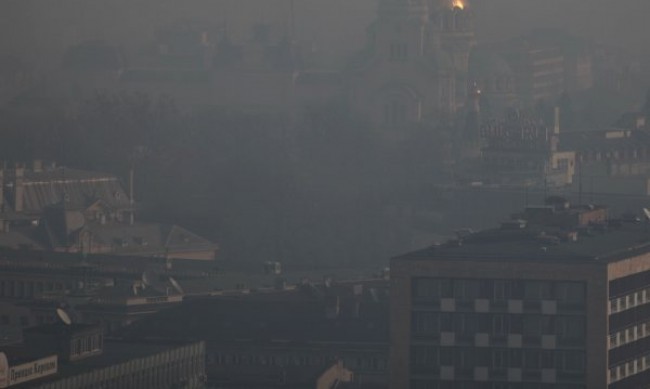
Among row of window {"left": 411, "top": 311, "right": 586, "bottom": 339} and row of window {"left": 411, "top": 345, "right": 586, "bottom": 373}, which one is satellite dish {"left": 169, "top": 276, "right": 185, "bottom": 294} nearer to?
row of window {"left": 411, "top": 311, "right": 586, "bottom": 339}

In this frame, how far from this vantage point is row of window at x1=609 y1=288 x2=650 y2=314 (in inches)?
3022

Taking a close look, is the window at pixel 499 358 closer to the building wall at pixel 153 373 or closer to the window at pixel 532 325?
the window at pixel 532 325

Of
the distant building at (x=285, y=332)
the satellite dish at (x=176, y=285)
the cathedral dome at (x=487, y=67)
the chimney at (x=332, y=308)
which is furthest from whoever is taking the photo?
the cathedral dome at (x=487, y=67)

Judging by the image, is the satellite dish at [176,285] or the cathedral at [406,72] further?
the cathedral at [406,72]

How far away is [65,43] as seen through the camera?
586ft

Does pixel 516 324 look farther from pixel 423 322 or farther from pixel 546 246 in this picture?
pixel 546 246

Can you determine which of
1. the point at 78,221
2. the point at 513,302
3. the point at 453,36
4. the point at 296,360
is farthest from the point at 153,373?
the point at 453,36

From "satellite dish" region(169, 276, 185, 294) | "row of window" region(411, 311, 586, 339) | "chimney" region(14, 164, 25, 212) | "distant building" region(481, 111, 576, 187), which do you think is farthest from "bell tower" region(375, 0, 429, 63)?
"row of window" region(411, 311, 586, 339)

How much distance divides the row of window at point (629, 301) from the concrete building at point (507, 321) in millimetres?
35

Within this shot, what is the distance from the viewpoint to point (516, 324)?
75.9 m

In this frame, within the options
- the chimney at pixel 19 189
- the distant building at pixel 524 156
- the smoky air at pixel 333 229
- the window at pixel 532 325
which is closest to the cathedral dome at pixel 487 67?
the smoky air at pixel 333 229

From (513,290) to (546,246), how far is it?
2995 millimetres

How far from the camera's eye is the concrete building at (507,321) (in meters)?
75.9

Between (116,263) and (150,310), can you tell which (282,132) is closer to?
(116,263)
